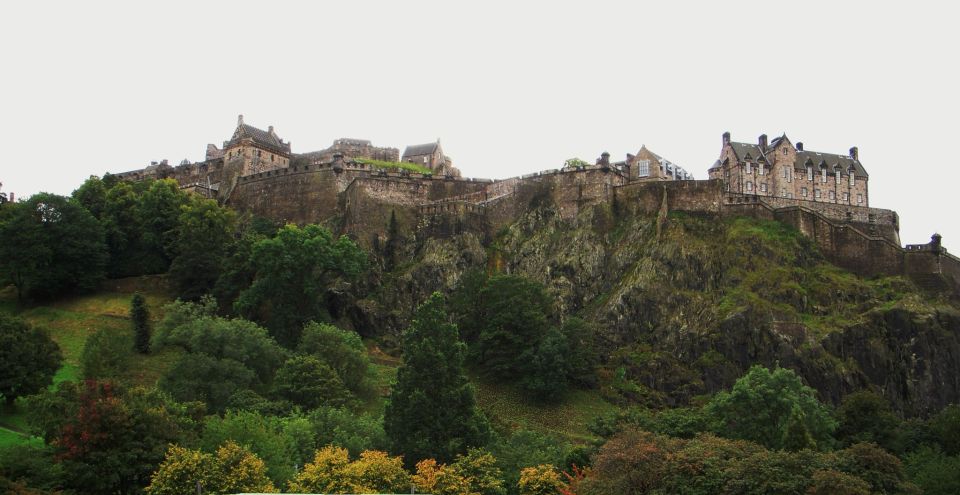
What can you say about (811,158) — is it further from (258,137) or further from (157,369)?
(157,369)

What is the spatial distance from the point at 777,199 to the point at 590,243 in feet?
56.3

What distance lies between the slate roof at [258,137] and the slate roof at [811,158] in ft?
141

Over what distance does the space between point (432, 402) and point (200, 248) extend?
31.8m

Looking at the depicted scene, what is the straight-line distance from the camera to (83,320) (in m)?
75.1

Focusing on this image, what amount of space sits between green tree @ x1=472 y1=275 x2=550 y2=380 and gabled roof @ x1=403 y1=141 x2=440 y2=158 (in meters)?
26.9

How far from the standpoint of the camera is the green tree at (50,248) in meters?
77.9

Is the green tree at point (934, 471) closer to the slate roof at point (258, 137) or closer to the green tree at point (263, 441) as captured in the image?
the green tree at point (263, 441)

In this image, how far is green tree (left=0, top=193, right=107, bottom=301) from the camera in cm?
7788

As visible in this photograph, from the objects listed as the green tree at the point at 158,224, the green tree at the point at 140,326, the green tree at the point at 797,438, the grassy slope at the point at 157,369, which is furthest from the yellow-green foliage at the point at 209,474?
the green tree at the point at 158,224

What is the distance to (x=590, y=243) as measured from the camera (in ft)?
266

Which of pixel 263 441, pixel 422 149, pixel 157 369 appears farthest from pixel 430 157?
pixel 263 441

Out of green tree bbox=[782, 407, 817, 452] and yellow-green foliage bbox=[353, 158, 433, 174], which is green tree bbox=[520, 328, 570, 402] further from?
yellow-green foliage bbox=[353, 158, 433, 174]

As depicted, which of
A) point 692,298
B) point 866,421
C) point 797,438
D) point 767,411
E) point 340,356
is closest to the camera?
point 797,438

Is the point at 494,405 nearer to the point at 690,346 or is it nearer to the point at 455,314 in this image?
the point at 455,314
